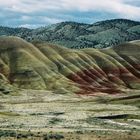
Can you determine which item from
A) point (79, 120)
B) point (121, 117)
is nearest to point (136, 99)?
point (121, 117)

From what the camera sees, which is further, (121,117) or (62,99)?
(62,99)

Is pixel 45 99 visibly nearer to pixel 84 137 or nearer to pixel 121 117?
pixel 121 117

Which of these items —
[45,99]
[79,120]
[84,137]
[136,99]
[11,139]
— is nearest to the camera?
[11,139]

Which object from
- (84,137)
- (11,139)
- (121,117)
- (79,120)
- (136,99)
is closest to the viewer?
(11,139)

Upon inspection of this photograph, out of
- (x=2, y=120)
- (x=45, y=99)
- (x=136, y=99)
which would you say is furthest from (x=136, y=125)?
(x=45, y=99)

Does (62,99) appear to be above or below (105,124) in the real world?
below

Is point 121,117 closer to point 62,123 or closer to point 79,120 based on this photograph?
point 79,120

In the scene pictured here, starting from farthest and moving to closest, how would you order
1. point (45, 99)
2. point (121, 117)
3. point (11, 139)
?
1. point (45, 99)
2. point (121, 117)
3. point (11, 139)

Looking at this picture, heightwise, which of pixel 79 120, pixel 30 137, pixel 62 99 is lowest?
pixel 62 99

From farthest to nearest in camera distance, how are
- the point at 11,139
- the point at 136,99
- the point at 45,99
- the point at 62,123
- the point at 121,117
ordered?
the point at 45,99 → the point at 136,99 → the point at 121,117 → the point at 62,123 → the point at 11,139
